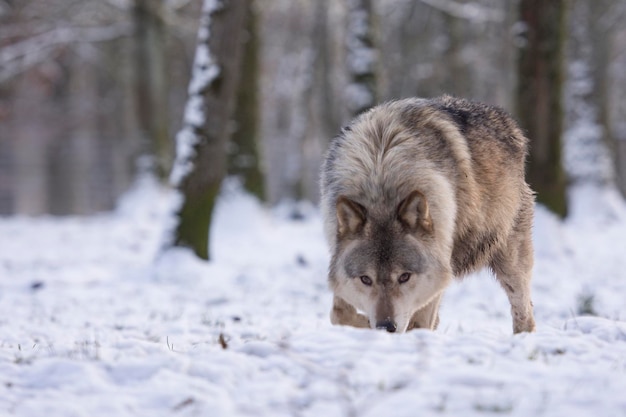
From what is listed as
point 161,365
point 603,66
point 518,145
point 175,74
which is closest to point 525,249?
point 518,145

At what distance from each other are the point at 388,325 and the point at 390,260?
1.43 ft

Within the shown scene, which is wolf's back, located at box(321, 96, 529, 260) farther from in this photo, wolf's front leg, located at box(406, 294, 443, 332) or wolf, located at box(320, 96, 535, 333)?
wolf's front leg, located at box(406, 294, 443, 332)

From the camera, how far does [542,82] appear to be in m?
11.9

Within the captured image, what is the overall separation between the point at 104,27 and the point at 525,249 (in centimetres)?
2010

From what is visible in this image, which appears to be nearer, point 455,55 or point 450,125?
point 450,125

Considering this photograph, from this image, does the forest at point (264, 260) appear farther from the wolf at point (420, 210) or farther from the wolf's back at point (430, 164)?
the wolf's back at point (430, 164)

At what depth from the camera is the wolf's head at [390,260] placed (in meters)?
4.93

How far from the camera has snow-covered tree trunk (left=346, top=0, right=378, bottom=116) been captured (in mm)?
14367

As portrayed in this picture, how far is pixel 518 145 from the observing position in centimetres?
648

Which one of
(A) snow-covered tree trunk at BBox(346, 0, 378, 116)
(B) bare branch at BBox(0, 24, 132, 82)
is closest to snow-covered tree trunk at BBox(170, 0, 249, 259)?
(A) snow-covered tree trunk at BBox(346, 0, 378, 116)

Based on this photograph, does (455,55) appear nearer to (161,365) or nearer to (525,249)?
(525,249)

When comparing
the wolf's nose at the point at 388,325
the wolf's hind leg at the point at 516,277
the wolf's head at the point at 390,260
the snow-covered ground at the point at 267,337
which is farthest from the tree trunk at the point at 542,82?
the wolf's nose at the point at 388,325

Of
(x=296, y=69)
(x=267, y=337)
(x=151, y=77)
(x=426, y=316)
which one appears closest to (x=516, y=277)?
(x=426, y=316)

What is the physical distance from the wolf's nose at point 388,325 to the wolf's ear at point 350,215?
26.2 inches
